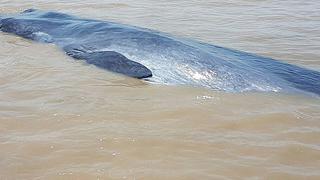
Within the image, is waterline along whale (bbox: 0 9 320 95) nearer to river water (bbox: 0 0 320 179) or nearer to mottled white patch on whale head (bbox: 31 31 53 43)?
mottled white patch on whale head (bbox: 31 31 53 43)

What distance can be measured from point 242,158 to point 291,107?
137 cm

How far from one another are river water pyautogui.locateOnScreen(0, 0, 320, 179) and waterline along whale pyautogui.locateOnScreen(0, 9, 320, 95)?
184 millimetres

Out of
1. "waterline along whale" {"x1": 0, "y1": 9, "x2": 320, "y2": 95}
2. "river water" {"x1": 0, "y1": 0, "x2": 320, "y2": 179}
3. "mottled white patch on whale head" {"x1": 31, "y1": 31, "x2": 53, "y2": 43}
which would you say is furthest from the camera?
"mottled white patch on whale head" {"x1": 31, "y1": 31, "x2": 53, "y2": 43}

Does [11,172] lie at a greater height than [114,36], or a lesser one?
lesser

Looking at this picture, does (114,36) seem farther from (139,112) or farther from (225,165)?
(225,165)

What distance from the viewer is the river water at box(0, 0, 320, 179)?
3316 mm

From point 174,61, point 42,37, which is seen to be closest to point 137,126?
point 174,61

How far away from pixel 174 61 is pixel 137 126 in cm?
179

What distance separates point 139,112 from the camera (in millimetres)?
4387

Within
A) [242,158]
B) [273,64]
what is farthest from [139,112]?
[273,64]

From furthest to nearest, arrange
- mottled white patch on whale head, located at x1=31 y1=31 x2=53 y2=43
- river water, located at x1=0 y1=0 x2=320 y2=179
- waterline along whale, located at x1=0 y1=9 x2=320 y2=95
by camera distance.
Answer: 1. mottled white patch on whale head, located at x1=31 y1=31 x2=53 y2=43
2. waterline along whale, located at x1=0 y1=9 x2=320 y2=95
3. river water, located at x1=0 y1=0 x2=320 y2=179

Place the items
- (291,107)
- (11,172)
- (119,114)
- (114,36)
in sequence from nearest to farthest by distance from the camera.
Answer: (11,172)
(119,114)
(291,107)
(114,36)

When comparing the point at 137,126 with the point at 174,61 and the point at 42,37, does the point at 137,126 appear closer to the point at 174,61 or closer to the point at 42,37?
the point at 174,61

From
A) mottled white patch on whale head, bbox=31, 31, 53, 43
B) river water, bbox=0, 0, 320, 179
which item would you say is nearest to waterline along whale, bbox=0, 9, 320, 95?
mottled white patch on whale head, bbox=31, 31, 53, 43
